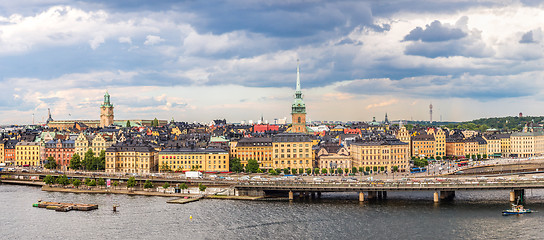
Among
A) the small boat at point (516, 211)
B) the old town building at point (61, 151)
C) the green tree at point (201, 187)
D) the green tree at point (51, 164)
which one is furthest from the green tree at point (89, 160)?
the small boat at point (516, 211)

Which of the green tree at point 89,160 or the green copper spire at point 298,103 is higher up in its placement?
the green copper spire at point 298,103

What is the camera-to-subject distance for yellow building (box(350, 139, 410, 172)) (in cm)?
14462

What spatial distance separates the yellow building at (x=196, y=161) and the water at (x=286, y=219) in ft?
116

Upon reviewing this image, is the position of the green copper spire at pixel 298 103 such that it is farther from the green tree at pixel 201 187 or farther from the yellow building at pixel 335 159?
the green tree at pixel 201 187

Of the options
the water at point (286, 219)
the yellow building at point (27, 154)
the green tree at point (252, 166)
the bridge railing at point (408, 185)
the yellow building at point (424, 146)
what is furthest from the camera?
the yellow building at point (424, 146)

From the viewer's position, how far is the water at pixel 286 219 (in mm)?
78500

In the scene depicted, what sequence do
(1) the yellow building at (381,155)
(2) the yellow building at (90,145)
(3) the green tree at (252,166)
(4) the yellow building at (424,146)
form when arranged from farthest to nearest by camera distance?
(4) the yellow building at (424,146) < (2) the yellow building at (90,145) < (1) the yellow building at (381,155) < (3) the green tree at (252,166)

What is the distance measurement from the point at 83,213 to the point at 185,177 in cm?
3154

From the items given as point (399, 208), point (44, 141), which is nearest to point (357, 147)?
point (399, 208)

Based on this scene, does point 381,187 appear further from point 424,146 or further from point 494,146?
point 494,146

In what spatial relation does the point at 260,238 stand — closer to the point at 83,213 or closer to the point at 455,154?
the point at 83,213

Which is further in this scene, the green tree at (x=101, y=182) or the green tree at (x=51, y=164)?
the green tree at (x=51, y=164)

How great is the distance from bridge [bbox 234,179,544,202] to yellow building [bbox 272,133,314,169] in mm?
34243

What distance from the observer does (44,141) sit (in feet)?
586
